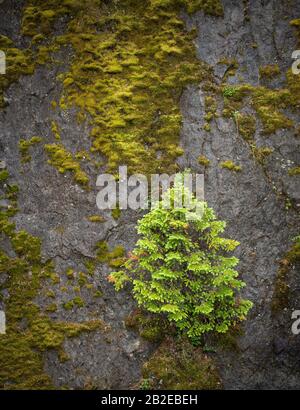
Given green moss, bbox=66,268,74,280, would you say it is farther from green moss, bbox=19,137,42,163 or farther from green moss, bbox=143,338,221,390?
green moss, bbox=19,137,42,163

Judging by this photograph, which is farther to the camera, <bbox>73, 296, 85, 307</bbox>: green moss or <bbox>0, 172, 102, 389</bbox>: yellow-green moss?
<bbox>73, 296, 85, 307</bbox>: green moss

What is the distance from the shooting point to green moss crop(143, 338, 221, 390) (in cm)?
706

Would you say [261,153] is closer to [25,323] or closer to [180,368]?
[180,368]

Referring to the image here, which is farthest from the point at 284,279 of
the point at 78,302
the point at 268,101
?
the point at 78,302

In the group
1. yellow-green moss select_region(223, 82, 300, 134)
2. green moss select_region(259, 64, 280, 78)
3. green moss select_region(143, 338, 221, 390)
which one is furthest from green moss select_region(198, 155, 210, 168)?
green moss select_region(143, 338, 221, 390)

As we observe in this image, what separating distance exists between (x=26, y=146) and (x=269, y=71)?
556 cm

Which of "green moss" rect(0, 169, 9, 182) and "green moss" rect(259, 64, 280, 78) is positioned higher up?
"green moss" rect(259, 64, 280, 78)

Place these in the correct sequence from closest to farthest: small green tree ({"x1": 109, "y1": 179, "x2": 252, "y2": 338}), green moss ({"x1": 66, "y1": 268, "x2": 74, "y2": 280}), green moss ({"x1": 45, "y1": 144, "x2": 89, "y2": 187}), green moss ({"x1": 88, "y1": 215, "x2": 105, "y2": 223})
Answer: small green tree ({"x1": 109, "y1": 179, "x2": 252, "y2": 338}) → green moss ({"x1": 66, "y1": 268, "x2": 74, "y2": 280}) → green moss ({"x1": 88, "y1": 215, "x2": 105, "y2": 223}) → green moss ({"x1": 45, "y1": 144, "x2": 89, "y2": 187})

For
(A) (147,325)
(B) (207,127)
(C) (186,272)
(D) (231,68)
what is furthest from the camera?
(D) (231,68)

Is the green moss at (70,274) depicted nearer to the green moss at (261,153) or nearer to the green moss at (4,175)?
the green moss at (4,175)

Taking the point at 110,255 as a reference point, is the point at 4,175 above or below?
above

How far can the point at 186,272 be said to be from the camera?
23.2 feet

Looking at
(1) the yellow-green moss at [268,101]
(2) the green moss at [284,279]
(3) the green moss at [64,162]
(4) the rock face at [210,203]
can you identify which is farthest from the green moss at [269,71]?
(3) the green moss at [64,162]

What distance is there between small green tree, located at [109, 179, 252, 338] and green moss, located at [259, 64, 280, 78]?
3675mm
